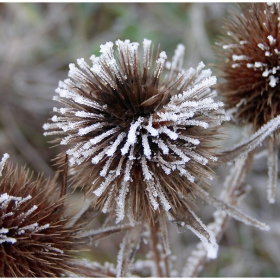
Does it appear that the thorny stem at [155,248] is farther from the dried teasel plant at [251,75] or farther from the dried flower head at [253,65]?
the dried flower head at [253,65]

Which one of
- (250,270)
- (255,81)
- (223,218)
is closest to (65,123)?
(255,81)

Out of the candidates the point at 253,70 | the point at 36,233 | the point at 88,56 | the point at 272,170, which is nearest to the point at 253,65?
the point at 253,70

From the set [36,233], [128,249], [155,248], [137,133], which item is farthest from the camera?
[155,248]

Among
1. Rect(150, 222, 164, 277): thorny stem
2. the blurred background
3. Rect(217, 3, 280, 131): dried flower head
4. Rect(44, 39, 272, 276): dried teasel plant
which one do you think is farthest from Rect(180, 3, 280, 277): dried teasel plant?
the blurred background

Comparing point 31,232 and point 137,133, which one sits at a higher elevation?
point 137,133

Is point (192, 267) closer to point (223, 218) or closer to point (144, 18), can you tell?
point (223, 218)

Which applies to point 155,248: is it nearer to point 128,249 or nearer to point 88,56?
point 128,249

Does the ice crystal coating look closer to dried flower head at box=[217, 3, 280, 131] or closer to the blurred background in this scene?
dried flower head at box=[217, 3, 280, 131]
